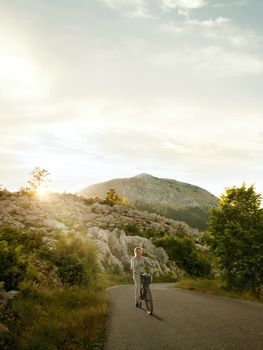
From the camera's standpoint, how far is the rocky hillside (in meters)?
38.4

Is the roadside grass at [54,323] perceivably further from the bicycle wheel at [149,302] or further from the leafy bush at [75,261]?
the leafy bush at [75,261]

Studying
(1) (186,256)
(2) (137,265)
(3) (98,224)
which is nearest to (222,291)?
(2) (137,265)

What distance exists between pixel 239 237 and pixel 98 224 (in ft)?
159

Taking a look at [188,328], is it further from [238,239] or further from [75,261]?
[75,261]

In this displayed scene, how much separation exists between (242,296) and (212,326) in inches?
356

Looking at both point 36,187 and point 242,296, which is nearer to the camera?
point 242,296

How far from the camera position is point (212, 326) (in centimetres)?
1109

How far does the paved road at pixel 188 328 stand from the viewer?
Answer: 916cm

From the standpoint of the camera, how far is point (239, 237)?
69.7ft

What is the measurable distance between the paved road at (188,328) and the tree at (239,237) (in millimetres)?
5111

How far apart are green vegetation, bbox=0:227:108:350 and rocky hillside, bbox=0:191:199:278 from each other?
853 millimetres

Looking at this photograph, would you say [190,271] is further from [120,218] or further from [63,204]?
[63,204]

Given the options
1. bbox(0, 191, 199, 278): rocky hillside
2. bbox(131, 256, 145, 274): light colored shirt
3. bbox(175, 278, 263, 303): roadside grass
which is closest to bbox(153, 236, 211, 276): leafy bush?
bbox(0, 191, 199, 278): rocky hillside

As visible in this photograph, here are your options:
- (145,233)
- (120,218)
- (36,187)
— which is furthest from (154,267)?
(36,187)
